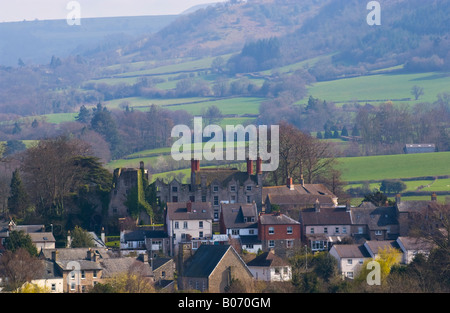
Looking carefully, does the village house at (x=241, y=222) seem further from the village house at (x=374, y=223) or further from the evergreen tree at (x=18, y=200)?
the evergreen tree at (x=18, y=200)

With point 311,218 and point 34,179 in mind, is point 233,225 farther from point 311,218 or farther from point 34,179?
point 34,179

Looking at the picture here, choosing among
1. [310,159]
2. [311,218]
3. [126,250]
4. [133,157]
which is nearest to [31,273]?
[126,250]

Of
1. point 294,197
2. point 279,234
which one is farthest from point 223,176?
point 279,234

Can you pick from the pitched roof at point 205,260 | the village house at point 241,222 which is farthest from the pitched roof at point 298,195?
the pitched roof at point 205,260

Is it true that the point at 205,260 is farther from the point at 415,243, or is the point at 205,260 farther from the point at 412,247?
the point at 412,247

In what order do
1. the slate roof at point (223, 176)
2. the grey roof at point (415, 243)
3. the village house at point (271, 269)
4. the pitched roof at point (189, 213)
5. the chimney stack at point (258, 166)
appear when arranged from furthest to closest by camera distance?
the chimney stack at point (258, 166), the slate roof at point (223, 176), the pitched roof at point (189, 213), the grey roof at point (415, 243), the village house at point (271, 269)

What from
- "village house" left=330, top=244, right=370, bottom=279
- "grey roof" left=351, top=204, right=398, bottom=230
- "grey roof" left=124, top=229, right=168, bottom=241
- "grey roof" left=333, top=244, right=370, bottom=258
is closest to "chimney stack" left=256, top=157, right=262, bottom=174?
"grey roof" left=351, top=204, right=398, bottom=230
